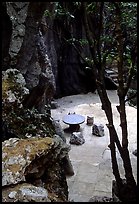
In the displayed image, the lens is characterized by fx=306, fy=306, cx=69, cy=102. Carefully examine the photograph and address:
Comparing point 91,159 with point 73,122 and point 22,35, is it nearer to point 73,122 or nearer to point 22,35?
point 73,122

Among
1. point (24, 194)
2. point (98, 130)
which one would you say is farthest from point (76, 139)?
point (24, 194)

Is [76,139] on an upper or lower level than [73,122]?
lower

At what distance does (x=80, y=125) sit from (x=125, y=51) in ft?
17.9

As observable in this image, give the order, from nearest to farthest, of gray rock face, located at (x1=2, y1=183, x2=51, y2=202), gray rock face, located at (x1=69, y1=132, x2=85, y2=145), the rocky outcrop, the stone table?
1. gray rock face, located at (x1=2, y1=183, x2=51, y2=202)
2. the rocky outcrop
3. gray rock face, located at (x1=69, y1=132, x2=85, y2=145)
4. the stone table

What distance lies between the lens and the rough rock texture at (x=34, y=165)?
183 centimetres

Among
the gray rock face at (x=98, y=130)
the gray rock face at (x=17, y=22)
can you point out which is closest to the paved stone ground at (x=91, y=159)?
the gray rock face at (x=98, y=130)

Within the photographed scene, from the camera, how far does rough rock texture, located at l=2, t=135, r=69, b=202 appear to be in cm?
183

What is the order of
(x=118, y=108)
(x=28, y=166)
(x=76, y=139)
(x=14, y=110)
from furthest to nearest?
(x=76, y=139)
(x=14, y=110)
(x=118, y=108)
(x=28, y=166)

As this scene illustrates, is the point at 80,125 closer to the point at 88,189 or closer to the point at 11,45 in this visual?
the point at 88,189

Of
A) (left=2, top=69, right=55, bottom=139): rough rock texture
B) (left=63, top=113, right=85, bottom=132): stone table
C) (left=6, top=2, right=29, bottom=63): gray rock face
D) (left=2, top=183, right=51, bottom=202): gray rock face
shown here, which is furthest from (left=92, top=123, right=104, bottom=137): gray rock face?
(left=2, top=183, right=51, bottom=202): gray rock face

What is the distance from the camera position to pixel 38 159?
1987mm

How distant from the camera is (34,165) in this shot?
1.96 m

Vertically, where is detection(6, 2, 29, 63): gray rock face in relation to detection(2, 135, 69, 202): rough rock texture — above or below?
above

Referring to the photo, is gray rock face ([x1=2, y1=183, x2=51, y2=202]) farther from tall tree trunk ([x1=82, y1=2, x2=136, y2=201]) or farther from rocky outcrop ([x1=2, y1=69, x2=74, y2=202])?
tall tree trunk ([x1=82, y1=2, x2=136, y2=201])
